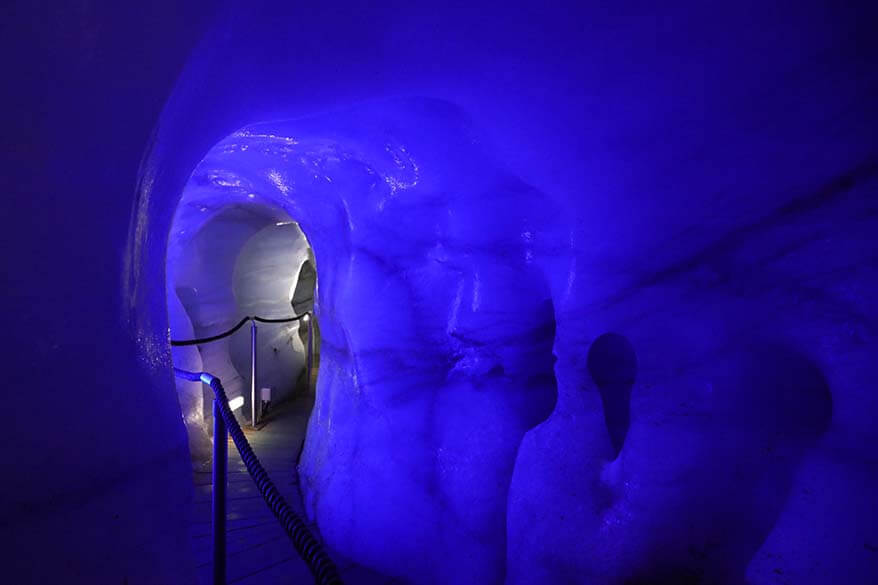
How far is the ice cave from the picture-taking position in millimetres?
1116

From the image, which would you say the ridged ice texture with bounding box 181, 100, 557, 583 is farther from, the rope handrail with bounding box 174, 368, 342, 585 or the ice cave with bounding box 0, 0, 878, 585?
the rope handrail with bounding box 174, 368, 342, 585

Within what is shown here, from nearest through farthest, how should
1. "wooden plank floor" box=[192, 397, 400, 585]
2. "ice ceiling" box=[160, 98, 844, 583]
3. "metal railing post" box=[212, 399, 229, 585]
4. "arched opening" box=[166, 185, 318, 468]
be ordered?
"metal railing post" box=[212, 399, 229, 585]
"ice ceiling" box=[160, 98, 844, 583]
"wooden plank floor" box=[192, 397, 400, 585]
"arched opening" box=[166, 185, 318, 468]

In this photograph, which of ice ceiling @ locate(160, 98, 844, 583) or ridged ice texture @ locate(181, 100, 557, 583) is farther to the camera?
ridged ice texture @ locate(181, 100, 557, 583)

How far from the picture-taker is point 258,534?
12.1 ft

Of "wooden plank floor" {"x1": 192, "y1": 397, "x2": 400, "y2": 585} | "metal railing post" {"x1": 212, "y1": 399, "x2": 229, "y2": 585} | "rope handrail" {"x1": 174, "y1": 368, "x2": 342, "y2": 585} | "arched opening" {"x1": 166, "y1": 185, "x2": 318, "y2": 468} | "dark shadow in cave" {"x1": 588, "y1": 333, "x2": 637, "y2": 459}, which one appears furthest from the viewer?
"arched opening" {"x1": 166, "y1": 185, "x2": 318, "y2": 468}

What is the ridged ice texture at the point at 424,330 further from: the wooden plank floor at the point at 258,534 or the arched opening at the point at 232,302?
the arched opening at the point at 232,302

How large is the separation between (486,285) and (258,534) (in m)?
2.49

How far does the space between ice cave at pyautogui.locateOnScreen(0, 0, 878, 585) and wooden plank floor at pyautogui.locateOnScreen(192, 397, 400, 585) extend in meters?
0.03

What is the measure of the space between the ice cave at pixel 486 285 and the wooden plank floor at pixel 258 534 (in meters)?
0.03

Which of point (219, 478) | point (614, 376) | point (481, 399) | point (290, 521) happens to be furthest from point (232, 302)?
point (290, 521)

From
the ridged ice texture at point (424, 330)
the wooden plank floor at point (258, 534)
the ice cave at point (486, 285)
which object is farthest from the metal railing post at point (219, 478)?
the ridged ice texture at point (424, 330)

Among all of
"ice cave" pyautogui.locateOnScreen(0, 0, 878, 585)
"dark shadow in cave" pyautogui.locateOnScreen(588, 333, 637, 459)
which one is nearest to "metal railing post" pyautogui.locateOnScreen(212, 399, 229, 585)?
"ice cave" pyautogui.locateOnScreen(0, 0, 878, 585)

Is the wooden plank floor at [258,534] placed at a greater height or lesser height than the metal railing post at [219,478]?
lesser

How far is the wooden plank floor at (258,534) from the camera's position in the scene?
3.23 meters
